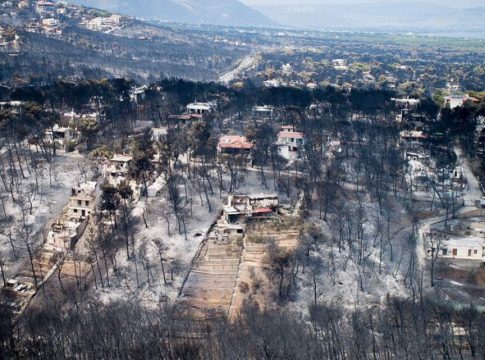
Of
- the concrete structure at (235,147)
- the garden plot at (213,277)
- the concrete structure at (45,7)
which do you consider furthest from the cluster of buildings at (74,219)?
the concrete structure at (45,7)

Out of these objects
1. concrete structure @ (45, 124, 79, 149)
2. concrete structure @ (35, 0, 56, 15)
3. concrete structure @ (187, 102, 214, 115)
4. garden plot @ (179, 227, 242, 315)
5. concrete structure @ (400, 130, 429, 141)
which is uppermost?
concrete structure @ (35, 0, 56, 15)

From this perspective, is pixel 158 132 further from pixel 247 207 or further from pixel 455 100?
pixel 455 100

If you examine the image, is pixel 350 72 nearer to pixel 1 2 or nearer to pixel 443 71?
pixel 443 71

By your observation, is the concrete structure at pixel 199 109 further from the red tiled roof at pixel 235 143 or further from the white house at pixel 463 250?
the white house at pixel 463 250

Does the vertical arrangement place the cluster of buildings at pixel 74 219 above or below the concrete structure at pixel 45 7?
below

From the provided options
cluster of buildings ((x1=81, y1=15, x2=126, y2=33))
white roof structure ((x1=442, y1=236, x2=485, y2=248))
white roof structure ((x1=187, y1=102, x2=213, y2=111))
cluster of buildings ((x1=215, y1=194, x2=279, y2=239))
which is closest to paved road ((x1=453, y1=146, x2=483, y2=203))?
white roof structure ((x1=442, y1=236, x2=485, y2=248))

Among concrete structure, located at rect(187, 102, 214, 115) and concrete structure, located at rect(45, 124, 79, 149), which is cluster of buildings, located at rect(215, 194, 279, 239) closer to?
concrete structure, located at rect(45, 124, 79, 149)

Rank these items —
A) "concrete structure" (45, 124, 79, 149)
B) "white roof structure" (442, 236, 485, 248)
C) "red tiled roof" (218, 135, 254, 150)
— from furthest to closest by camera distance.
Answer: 1. "concrete structure" (45, 124, 79, 149)
2. "red tiled roof" (218, 135, 254, 150)
3. "white roof structure" (442, 236, 485, 248)

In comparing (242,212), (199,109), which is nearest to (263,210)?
(242,212)
